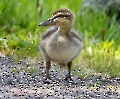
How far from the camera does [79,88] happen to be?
6.52 m

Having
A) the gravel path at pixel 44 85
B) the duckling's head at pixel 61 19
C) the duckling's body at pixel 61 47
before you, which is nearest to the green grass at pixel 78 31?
the gravel path at pixel 44 85

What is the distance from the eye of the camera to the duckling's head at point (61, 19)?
6.64 meters

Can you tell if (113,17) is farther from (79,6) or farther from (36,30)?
(36,30)

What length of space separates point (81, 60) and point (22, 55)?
2.86ft

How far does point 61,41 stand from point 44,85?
59cm

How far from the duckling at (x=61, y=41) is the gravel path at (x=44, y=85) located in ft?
0.90

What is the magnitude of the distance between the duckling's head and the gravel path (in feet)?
2.39

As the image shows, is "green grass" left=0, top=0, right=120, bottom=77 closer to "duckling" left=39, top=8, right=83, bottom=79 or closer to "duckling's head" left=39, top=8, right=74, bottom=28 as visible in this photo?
"duckling" left=39, top=8, right=83, bottom=79

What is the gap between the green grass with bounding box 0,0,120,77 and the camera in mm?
7629

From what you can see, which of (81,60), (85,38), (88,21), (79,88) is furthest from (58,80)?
(88,21)

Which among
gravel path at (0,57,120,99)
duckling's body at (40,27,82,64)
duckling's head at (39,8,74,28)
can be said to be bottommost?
gravel path at (0,57,120,99)

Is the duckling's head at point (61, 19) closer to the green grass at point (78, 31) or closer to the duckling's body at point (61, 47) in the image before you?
the duckling's body at point (61, 47)

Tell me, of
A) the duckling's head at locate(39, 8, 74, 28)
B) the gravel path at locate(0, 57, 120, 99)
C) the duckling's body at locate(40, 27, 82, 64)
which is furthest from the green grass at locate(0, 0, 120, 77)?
the duckling's head at locate(39, 8, 74, 28)

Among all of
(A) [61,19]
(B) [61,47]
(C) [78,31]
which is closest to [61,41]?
(B) [61,47]
